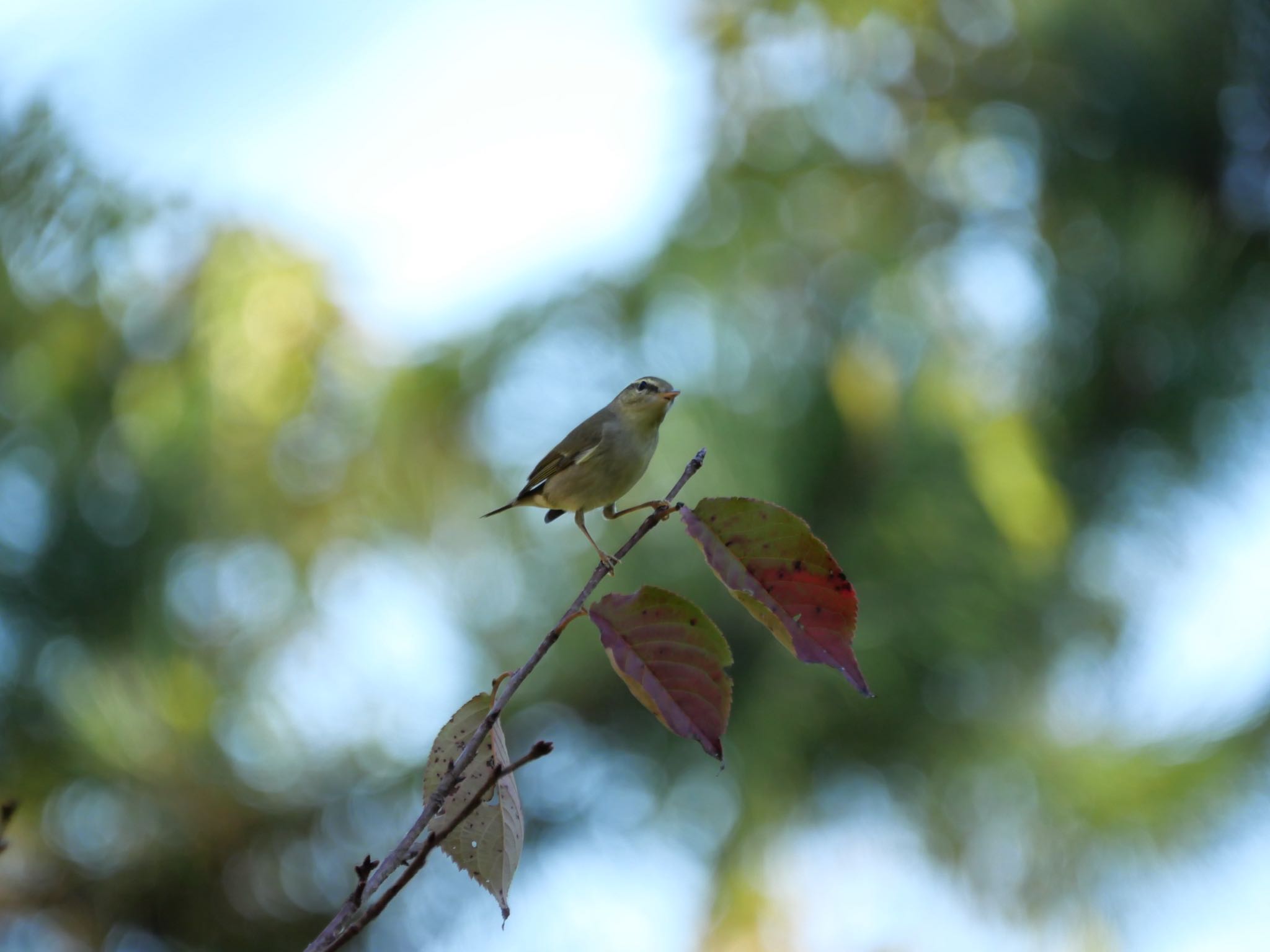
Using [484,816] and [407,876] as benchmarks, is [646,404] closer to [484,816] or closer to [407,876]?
[484,816]

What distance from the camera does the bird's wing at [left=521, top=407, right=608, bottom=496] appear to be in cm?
192

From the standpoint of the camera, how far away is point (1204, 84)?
9.92ft

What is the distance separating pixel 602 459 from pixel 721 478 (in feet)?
3.94

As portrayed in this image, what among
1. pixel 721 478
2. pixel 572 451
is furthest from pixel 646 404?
pixel 721 478

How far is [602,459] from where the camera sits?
1.83 m

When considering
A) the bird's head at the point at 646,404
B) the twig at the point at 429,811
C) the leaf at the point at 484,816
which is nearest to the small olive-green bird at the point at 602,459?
the bird's head at the point at 646,404

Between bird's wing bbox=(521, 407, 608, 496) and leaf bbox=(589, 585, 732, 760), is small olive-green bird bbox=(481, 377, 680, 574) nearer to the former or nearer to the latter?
bird's wing bbox=(521, 407, 608, 496)

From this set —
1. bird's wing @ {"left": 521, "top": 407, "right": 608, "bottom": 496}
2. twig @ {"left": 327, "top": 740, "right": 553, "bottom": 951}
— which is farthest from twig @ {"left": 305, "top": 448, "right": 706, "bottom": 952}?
bird's wing @ {"left": 521, "top": 407, "right": 608, "bottom": 496}

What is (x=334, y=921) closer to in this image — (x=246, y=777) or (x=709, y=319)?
(x=246, y=777)

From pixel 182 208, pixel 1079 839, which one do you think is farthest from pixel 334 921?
pixel 182 208

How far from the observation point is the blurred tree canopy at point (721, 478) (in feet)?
8.41

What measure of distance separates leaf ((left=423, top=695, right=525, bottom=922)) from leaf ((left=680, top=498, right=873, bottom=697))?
24 centimetres

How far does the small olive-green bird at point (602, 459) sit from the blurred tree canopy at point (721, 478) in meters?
0.95

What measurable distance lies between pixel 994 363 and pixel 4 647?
2769 millimetres
